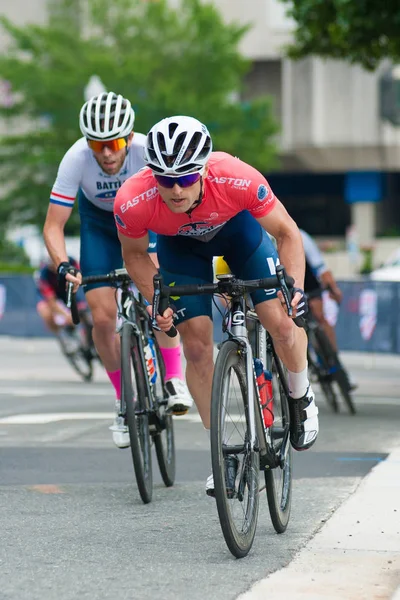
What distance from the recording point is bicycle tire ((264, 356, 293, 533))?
5.79m

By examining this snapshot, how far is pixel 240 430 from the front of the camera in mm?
5418

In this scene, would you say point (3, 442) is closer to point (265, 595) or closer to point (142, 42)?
point (265, 595)

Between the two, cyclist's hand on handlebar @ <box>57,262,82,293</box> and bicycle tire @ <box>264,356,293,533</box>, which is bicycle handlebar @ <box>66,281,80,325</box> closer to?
cyclist's hand on handlebar @ <box>57,262,82,293</box>

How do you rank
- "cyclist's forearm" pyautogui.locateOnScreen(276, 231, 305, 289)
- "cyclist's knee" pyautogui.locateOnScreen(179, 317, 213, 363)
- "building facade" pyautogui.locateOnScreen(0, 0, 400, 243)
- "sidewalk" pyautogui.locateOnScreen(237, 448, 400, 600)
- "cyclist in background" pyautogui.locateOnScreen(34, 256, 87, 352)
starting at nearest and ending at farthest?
"sidewalk" pyautogui.locateOnScreen(237, 448, 400, 600), "cyclist's forearm" pyautogui.locateOnScreen(276, 231, 305, 289), "cyclist's knee" pyautogui.locateOnScreen(179, 317, 213, 363), "cyclist in background" pyautogui.locateOnScreen(34, 256, 87, 352), "building facade" pyautogui.locateOnScreen(0, 0, 400, 243)

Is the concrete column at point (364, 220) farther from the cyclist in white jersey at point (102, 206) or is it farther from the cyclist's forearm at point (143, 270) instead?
the cyclist's forearm at point (143, 270)

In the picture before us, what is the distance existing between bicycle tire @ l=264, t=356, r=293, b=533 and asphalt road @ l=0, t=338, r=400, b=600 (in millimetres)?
88

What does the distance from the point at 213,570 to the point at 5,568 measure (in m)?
0.81

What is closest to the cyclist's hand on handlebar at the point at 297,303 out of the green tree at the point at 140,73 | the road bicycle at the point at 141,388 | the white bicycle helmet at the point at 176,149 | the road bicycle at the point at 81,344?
the white bicycle helmet at the point at 176,149

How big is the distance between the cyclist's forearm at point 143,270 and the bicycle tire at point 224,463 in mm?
846

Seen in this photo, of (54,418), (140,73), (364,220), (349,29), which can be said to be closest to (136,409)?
(54,418)

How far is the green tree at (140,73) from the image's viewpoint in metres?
40.5

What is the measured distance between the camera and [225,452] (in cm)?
525

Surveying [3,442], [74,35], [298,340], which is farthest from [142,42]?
[298,340]

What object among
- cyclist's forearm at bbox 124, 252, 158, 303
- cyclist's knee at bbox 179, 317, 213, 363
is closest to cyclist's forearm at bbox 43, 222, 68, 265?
cyclist's forearm at bbox 124, 252, 158, 303
